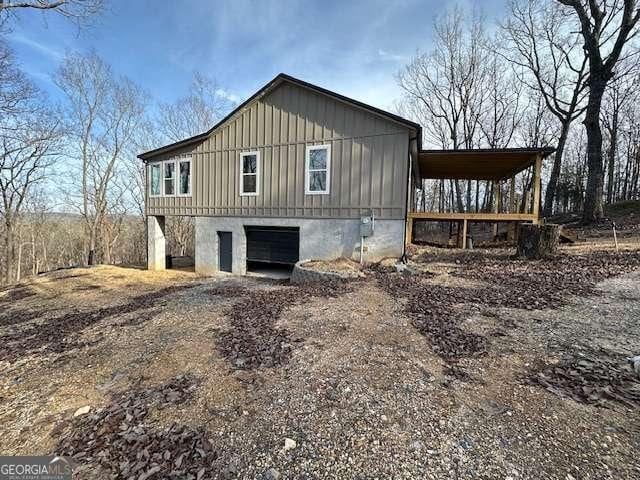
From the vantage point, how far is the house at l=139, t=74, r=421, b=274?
9.24 m

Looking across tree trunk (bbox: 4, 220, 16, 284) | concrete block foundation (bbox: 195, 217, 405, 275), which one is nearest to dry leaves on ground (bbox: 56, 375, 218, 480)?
concrete block foundation (bbox: 195, 217, 405, 275)

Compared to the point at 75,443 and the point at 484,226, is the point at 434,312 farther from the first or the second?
the point at 484,226

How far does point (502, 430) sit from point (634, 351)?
2378 millimetres

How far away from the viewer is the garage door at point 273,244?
11.8 m

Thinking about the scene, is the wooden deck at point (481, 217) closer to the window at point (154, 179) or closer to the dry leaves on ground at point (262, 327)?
the dry leaves on ground at point (262, 327)

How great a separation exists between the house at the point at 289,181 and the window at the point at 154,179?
0.16 ft

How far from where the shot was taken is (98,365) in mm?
4059

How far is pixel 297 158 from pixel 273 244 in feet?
12.2

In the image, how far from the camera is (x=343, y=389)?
3025 mm

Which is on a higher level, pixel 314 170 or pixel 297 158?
pixel 297 158

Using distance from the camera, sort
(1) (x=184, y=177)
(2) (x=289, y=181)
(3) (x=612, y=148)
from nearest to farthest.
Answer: (2) (x=289, y=181) → (1) (x=184, y=177) → (3) (x=612, y=148)

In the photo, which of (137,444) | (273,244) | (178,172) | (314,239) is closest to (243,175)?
(273,244)

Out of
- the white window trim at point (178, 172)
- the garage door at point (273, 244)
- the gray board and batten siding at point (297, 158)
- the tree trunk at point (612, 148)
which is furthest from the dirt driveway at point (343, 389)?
the tree trunk at point (612, 148)

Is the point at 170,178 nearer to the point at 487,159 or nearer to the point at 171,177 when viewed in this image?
the point at 171,177
